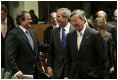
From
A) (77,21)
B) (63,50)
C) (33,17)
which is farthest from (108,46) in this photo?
(33,17)

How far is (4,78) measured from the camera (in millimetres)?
2635

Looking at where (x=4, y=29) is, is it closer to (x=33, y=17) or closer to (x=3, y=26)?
(x=3, y=26)

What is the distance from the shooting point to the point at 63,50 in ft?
10.1

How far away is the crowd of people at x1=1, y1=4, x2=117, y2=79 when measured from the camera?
2.83 meters

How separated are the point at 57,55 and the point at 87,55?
43cm

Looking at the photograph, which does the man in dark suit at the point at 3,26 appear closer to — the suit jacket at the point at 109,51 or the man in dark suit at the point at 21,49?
→ the man in dark suit at the point at 21,49

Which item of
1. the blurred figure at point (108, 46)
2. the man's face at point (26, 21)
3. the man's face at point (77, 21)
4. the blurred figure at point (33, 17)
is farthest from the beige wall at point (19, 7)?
the man's face at point (77, 21)

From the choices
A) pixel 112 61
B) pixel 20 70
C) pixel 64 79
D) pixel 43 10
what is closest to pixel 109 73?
pixel 112 61

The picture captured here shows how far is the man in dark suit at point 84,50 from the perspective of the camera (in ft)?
9.22

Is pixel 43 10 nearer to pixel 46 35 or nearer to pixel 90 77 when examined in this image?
pixel 46 35

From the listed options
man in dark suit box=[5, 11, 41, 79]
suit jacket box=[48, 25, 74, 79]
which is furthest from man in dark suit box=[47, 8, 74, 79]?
man in dark suit box=[5, 11, 41, 79]

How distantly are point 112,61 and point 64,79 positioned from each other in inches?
25.1

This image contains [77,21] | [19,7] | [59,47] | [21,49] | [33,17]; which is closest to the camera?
[77,21]

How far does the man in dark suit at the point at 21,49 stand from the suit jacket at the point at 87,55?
1.23ft
